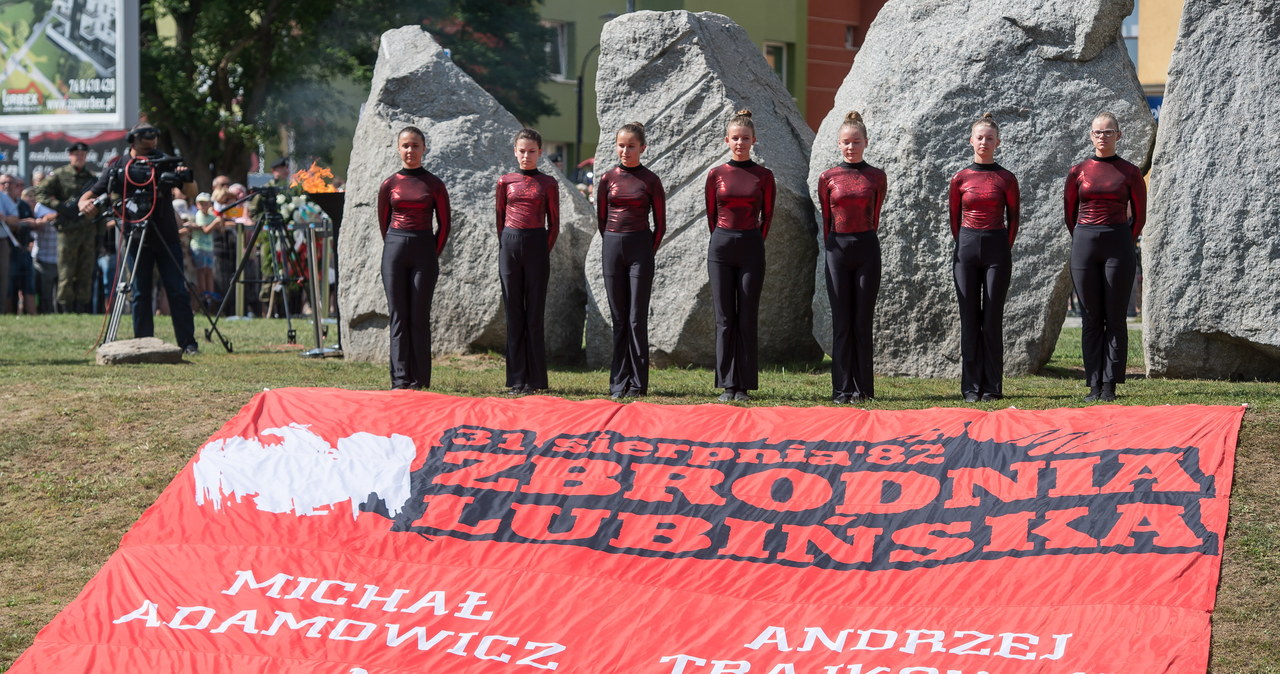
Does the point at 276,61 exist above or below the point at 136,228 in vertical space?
above

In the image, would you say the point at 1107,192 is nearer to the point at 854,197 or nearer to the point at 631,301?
the point at 854,197

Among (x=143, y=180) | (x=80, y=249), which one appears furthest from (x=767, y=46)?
(x=143, y=180)

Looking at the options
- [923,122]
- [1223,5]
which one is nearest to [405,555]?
[923,122]

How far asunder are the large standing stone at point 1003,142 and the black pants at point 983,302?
126 centimetres

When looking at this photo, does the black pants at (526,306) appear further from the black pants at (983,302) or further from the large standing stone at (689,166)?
the black pants at (983,302)

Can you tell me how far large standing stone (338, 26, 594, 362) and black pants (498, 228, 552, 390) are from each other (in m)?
1.97

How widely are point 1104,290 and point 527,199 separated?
3680 mm

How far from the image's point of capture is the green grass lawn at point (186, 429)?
597 cm

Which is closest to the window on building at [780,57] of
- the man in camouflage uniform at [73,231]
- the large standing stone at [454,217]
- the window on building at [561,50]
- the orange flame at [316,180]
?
the window on building at [561,50]

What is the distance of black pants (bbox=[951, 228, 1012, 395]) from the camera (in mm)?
9023

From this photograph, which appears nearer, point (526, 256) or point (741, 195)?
point (741, 195)

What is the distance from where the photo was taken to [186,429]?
27.2ft

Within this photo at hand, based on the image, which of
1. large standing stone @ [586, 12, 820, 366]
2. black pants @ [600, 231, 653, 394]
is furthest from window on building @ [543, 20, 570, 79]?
black pants @ [600, 231, 653, 394]

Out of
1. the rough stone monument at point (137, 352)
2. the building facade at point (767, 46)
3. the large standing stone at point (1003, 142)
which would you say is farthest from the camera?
the building facade at point (767, 46)
